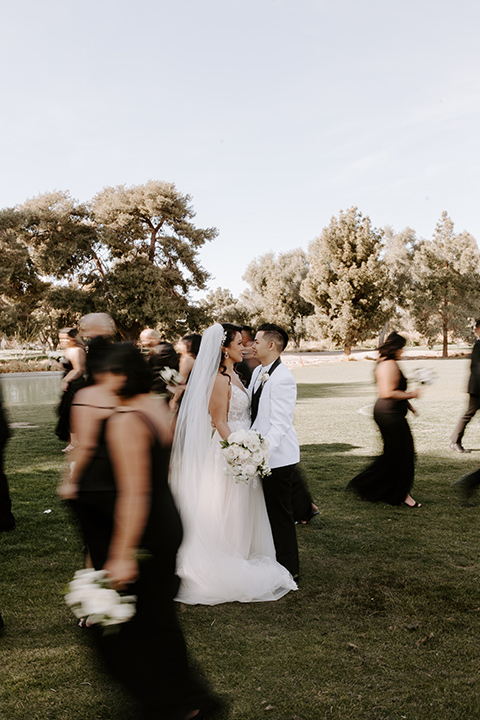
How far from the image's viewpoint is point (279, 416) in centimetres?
466

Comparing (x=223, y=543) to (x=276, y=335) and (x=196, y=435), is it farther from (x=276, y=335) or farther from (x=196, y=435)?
(x=276, y=335)

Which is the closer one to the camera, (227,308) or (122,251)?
(122,251)

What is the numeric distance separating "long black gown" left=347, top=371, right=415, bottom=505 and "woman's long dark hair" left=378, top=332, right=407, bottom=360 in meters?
0.43

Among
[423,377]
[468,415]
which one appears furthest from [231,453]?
[468,415]

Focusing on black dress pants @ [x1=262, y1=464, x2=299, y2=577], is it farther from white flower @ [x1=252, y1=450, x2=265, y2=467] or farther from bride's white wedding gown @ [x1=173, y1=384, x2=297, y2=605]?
white flower @ [x1=252, y1=450, x2=265, y2=467]

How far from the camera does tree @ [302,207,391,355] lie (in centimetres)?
5203

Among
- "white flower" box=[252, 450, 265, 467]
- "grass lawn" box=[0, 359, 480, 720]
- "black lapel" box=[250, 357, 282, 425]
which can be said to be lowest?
"grass lawn" box=[0, 359, 480, 720]

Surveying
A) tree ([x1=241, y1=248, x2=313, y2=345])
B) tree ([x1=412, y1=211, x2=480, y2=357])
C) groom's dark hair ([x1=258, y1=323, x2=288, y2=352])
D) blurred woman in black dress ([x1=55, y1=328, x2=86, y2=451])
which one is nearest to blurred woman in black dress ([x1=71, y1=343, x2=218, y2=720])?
groom's dark hair ([x1=258, y1=323, x2=288, y2=352])

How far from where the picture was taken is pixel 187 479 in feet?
15.4

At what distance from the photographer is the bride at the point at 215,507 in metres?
4.45

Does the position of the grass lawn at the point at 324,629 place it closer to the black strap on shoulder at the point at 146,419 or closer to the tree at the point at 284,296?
the black strap on shoulder at the point at 146,419

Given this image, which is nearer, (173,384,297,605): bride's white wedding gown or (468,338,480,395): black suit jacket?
(173,384,297,605): bride's white wedding gown

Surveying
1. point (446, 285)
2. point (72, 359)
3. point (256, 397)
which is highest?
point (446, 285)

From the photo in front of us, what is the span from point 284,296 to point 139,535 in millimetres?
68422
